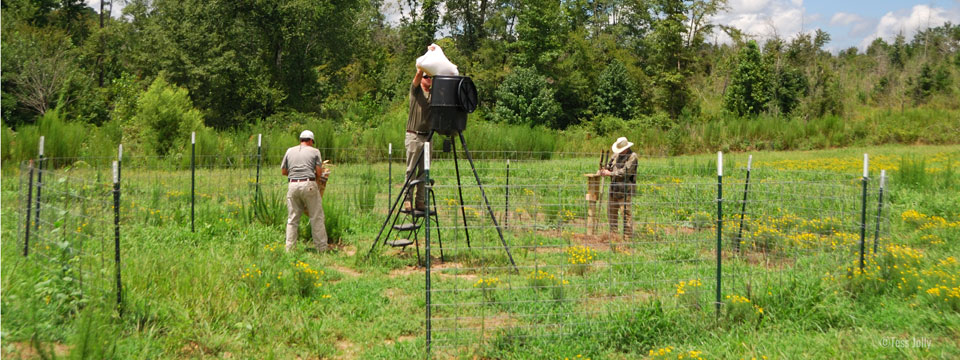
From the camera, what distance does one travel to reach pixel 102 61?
30.6 m

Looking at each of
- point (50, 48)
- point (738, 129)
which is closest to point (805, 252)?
point (738, 129)

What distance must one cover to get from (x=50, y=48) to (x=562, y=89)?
74.8 ft

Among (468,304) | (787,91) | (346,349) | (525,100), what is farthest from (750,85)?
(346,349)

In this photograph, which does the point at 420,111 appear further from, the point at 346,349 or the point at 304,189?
the point at 346,349

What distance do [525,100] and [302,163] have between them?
883 inches

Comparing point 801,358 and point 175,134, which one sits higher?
point 175,134

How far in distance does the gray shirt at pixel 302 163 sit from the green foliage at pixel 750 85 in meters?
26.2

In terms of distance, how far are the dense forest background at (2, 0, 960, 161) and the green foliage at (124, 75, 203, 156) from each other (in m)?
0.04

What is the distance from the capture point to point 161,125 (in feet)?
53.4

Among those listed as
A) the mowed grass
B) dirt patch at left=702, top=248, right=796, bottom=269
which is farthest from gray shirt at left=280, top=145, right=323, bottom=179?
dirt patch at left=702, top=248, right=796, bottom=269

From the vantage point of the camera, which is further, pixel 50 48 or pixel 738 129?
pixel 50 48

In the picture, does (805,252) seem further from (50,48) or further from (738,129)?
(50,48)

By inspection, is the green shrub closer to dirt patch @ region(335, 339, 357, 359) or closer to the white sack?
the white sack

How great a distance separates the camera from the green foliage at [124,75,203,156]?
15900 mm
